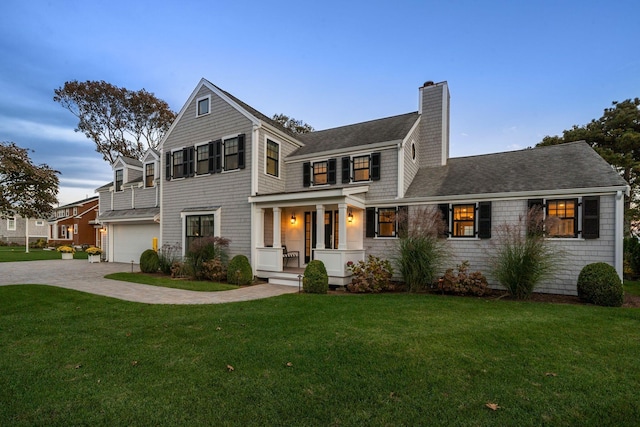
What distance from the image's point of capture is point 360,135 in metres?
12.7

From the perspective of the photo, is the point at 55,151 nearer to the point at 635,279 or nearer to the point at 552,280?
the point at 552,280

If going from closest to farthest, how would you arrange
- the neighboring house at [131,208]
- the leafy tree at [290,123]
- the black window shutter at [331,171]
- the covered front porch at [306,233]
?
the covered front porch at [306,233], the black window shutter at [331,171], the neighboring house at [131,208], the leafy tree at [290,123]

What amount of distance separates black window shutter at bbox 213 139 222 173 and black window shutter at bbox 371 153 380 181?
6.42m

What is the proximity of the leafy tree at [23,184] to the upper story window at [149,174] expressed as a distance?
13.2 ft

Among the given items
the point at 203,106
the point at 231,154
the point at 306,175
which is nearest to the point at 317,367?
the point at 306,175

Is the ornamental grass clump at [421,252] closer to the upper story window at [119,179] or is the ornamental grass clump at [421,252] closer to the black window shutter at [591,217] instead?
the black window shutter at [591,217]

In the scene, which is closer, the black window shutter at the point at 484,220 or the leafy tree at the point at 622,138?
the black window shutter at the point at 484,220

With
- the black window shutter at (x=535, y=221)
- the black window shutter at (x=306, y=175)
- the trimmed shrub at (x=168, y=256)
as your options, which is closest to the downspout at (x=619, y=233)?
the black window shutter at (x=535, y=221)

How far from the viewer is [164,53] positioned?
15031 mm

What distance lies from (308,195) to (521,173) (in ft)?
24.5

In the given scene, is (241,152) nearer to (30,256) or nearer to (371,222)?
(371,222)

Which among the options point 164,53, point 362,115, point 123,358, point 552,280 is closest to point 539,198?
point 552,280

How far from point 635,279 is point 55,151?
4379cm

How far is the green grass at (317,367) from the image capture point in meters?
2.66
